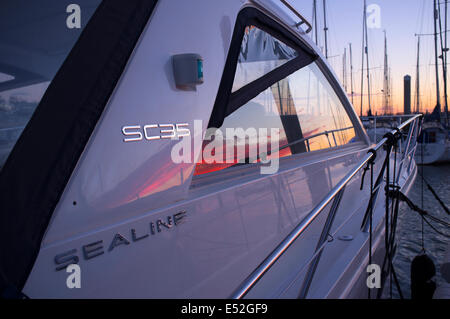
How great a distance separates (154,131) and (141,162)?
14 centimetres

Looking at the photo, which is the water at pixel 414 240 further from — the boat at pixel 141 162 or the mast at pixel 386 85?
the mast at pixel 386 85

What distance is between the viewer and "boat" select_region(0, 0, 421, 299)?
3.65ft

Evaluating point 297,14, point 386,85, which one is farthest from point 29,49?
point 386,85

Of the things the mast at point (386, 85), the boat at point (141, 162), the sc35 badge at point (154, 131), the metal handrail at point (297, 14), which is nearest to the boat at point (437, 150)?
the mast at point (386, 85)

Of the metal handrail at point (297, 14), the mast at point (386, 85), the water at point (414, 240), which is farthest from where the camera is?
the mast at point (386, 85)

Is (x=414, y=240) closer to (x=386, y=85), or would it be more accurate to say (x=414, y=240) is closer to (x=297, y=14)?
(x=297, y=14)

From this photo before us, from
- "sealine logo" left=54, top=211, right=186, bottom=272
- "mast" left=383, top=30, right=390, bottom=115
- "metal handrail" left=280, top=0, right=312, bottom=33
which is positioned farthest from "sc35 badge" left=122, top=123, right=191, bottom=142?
"mast" left=383, top=30, right=390, bottom=115

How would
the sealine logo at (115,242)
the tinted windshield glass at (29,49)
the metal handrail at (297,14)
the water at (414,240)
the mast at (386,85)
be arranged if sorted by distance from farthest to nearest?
the mast at (386,85) → the water at (414,240) → the metal handrail at (297,14) → the tinted windshield glass at (29,49) → the sealine logo at (115,242)

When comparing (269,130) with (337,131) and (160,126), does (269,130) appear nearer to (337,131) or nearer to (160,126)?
(160,126)

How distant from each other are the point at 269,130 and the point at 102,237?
4.72ft

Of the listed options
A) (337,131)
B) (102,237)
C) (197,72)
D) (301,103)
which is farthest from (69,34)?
(337,131)

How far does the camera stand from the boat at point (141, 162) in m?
1.11

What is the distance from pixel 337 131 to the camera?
3803mm

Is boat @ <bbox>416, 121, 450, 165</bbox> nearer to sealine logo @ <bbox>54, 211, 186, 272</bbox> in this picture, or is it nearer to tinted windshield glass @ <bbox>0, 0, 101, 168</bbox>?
sealine logo @ <bbox>54, 211, 186, 272</bbox>
